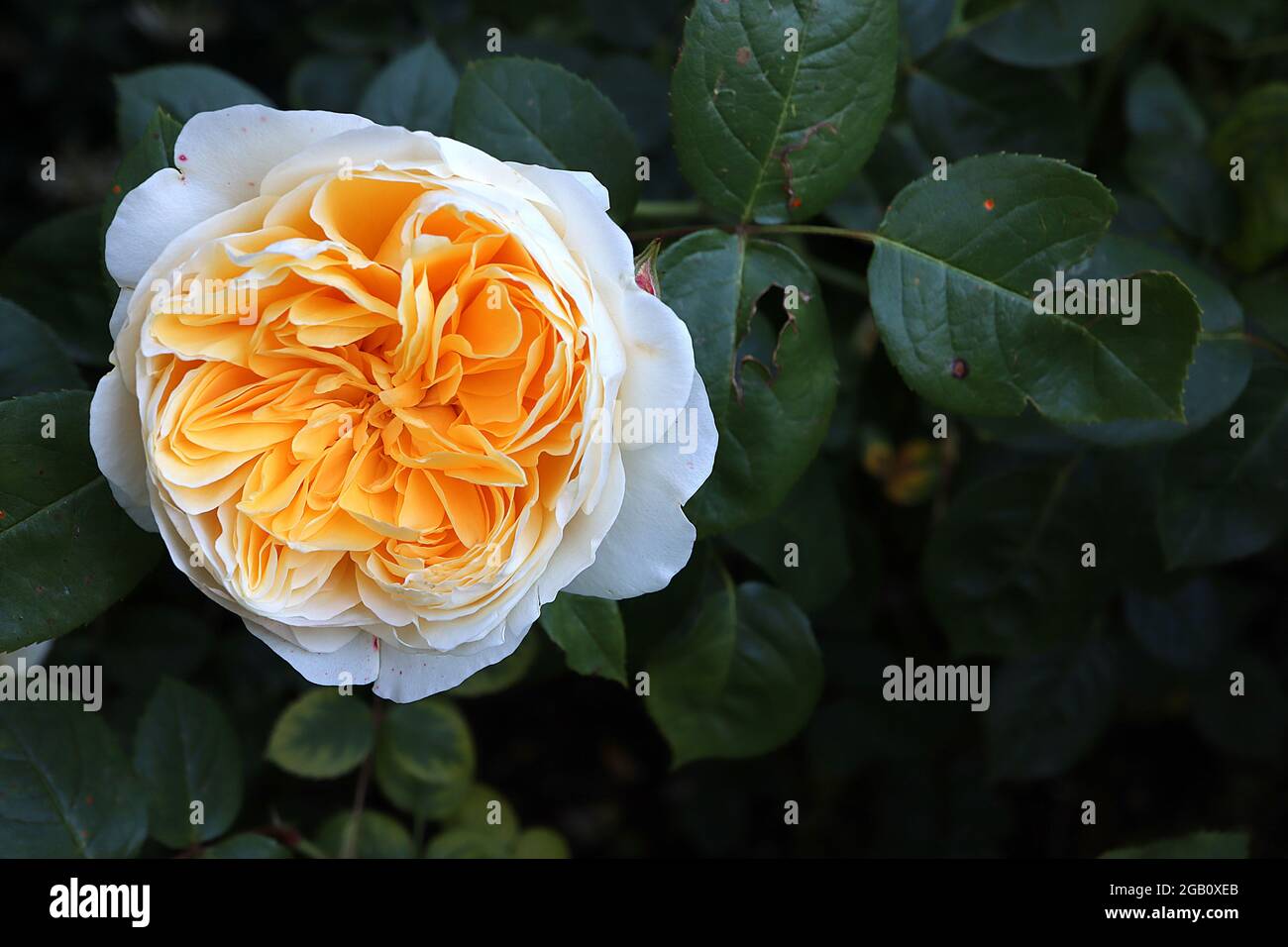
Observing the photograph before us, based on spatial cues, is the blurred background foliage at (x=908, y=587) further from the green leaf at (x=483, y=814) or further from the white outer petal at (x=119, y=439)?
the white outer petal at (x=119, y=439)

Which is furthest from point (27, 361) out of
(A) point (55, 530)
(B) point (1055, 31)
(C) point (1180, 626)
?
(C) point (1180, 626)

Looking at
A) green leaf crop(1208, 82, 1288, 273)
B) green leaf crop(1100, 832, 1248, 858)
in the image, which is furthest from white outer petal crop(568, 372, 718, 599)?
green leaf crop(1208, 82, 1288, 273)

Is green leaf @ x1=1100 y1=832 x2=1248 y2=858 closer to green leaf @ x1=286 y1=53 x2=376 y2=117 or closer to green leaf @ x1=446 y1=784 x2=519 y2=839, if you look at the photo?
green leaf @ x1=446 y1=784 x2=519 y2=839

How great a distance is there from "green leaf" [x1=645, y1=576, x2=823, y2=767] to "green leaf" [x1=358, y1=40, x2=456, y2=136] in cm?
82

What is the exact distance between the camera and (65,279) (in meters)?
1.63

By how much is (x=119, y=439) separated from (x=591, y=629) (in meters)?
0.51

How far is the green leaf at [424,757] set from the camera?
66.7 inches

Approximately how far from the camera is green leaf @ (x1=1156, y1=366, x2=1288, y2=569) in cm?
146

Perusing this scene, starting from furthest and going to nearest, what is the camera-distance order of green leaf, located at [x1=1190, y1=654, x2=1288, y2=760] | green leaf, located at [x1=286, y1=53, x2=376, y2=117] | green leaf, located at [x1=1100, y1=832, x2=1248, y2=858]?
green leaf, located at [x1=1190, y1=654, x2=1288, y2=760] → green leaf, located at [x1=286, y1=53, x2=376, y2=117] → green leaf, located at [x1=1100, y1=832, x2=1248, y2=858]

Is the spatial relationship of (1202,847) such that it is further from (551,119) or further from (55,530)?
(55,530)

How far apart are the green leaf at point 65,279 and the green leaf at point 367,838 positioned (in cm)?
82

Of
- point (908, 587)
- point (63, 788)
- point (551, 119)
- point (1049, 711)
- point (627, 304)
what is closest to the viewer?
point (627, 304)
